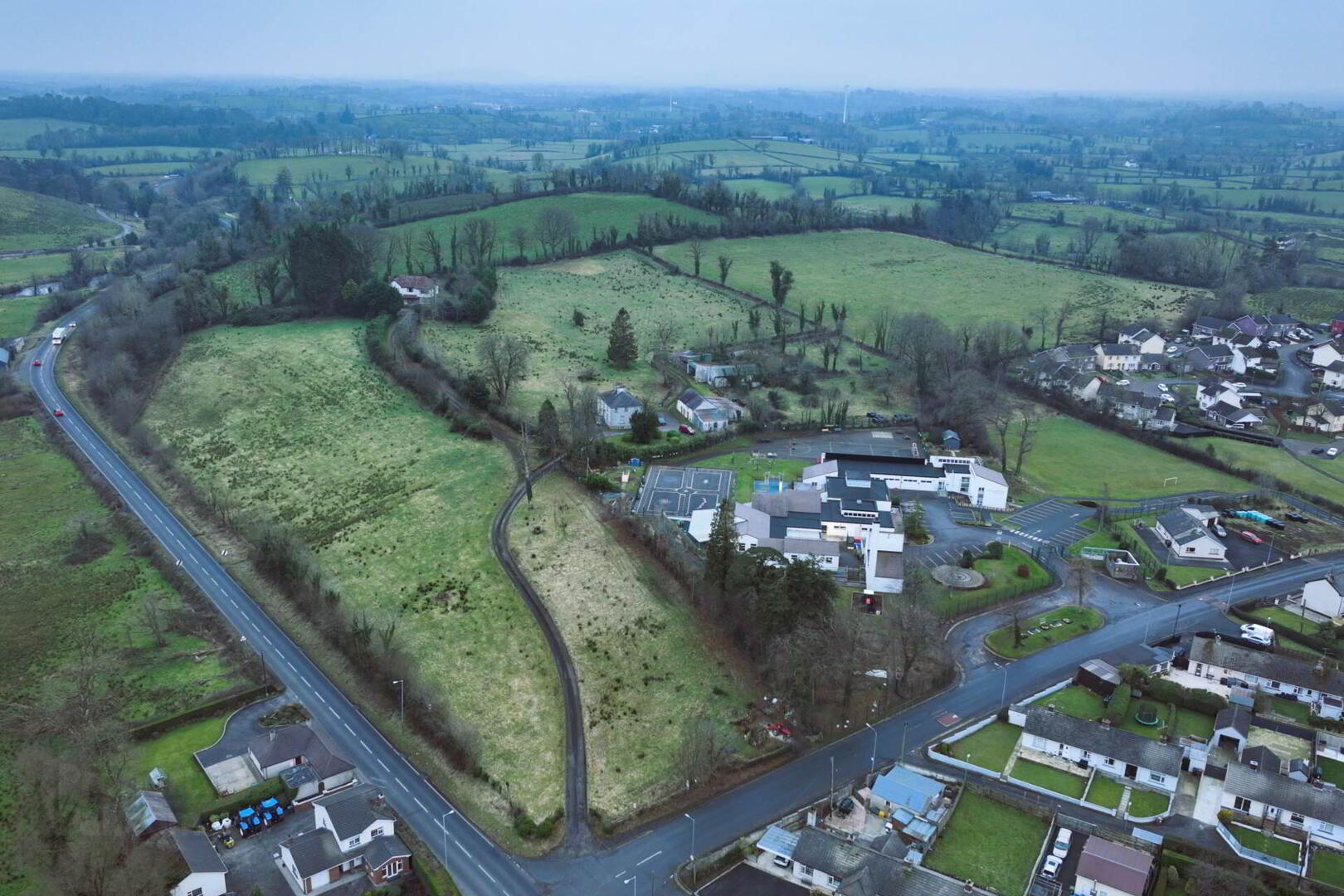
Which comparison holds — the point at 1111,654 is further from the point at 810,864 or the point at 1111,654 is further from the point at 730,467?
the point at 730,467

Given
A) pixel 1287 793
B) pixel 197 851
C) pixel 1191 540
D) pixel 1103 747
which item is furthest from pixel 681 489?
pixel 1287 793

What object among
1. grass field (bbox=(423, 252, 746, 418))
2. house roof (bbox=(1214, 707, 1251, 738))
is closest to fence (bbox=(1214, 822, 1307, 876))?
house roof (bbox=(1214, 707, 1251, 738))

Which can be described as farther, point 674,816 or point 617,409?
point 617,409

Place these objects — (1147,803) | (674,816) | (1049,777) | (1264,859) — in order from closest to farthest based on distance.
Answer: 1. (1264,859)
2. (674,816)
3. (1147,803)
4. (1049,777)

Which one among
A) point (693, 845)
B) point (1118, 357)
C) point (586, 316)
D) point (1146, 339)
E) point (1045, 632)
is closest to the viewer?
point (693, 845)

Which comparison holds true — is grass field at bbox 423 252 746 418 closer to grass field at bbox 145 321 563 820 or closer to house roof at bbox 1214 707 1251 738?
grass field at bbox 145 321 563 820

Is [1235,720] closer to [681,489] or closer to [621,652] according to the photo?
[621,652]

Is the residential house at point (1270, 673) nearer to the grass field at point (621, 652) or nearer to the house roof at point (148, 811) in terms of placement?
the grass field at point (621, 652)
